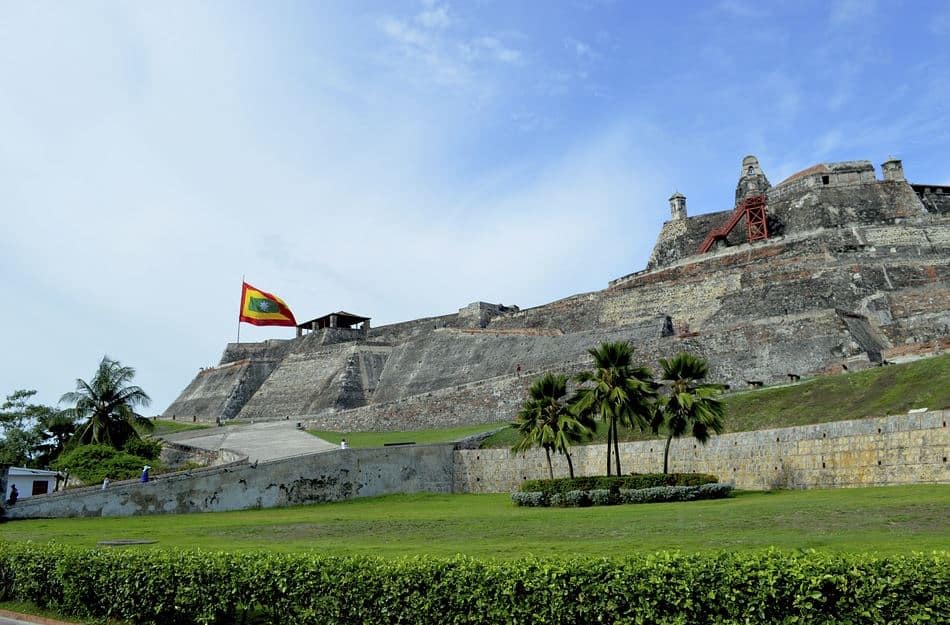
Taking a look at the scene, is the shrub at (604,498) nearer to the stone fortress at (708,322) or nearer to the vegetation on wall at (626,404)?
the vegetation on wall at (626,404)

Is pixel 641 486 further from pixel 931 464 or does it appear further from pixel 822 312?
pixel 822 312

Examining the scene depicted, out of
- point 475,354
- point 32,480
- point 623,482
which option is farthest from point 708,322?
point 32,480

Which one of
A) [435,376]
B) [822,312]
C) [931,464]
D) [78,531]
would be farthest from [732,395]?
[435,376]

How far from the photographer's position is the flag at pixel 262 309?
63688mm

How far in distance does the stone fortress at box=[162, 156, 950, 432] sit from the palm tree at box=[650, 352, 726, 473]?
8951 millimetres

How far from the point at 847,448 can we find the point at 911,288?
67.1 ft

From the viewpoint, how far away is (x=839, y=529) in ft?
39.8

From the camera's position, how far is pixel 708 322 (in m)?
41.1

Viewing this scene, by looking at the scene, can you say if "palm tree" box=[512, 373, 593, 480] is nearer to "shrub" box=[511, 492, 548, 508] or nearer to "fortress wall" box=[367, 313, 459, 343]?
"shrub" box=[511, 492, 548, 508]

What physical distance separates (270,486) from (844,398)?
1952cm

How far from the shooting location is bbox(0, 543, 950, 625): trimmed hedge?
23.4 feet

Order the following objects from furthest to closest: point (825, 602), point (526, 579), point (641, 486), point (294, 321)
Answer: point (294, 321), point (641, 486), point (526, 579), point (825, 602)

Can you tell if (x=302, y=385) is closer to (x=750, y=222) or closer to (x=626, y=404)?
(x=750, y=222)

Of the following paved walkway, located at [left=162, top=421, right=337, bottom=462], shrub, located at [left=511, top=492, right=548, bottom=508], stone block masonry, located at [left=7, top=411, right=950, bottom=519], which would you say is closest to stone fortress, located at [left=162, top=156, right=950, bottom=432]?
paved walkway, located at [left=162, top=421, right=337, bottom=462]
